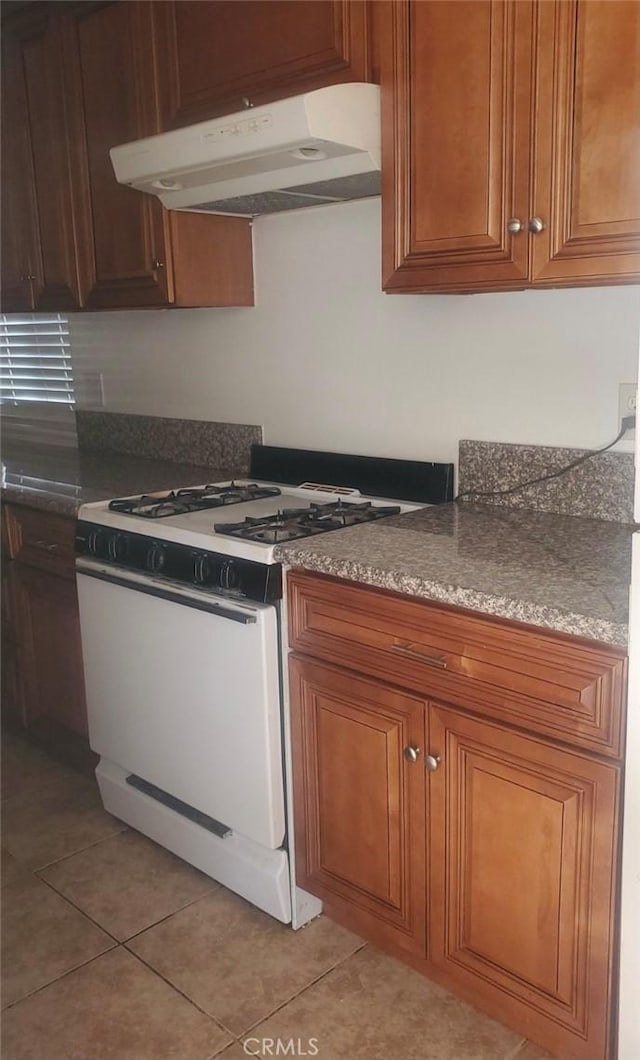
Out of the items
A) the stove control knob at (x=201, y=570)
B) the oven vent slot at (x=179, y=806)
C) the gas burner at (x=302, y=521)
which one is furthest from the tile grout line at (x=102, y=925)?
the gas burner at (x=302, y=521)

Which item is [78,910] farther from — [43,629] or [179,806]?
[43,629]

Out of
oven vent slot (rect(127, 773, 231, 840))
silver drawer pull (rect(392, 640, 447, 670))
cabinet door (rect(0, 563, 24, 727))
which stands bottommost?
oven vent slot (rect(127, 773, 231, 840))

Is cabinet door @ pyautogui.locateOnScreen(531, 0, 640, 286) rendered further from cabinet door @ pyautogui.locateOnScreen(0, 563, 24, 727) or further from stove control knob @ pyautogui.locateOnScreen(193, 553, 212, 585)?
cabinet door @ pyautogui.locateOnScreen(0, 563, 24, 727)

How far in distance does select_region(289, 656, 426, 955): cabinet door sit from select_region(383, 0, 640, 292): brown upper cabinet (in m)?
0.85

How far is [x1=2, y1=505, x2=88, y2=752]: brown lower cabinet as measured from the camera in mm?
2674

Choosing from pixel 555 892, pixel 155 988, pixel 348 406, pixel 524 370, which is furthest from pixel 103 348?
pixel 555 892

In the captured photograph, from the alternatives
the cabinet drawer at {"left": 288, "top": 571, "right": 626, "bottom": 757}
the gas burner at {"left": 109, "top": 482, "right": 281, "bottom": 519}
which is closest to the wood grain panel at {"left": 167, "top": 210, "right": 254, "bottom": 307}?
the gas burner at {"left": 109, "top": 482, "right": 281, "bottom": 519}

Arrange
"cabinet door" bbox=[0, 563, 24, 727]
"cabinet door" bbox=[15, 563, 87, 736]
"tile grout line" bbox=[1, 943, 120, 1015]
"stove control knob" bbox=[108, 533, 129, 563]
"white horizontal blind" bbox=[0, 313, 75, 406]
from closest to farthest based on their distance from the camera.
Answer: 1. "tile grout line" bbox=[1, 943, 120, 1015]
2. "stove control knob" bbox=[108, 533, 129, 563]
3. "cabinet door" bbox=[15, 563, 87, 736]
4. "cabinet door" bbox=[0, 563, 24, 727]
5. "white horizontal blind" bbox=[0, 313, 75, 406]

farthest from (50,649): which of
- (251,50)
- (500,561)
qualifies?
(251,50)

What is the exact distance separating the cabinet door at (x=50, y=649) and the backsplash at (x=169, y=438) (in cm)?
67

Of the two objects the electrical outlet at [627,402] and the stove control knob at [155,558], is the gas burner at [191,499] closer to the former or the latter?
the stove control knob at [155,558]

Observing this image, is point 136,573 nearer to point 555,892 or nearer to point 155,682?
point 155,682

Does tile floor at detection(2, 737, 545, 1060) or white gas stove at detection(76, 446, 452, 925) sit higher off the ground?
white gas stove at detection(76, 446, 452, 925)

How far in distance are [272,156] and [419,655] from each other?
113cm
